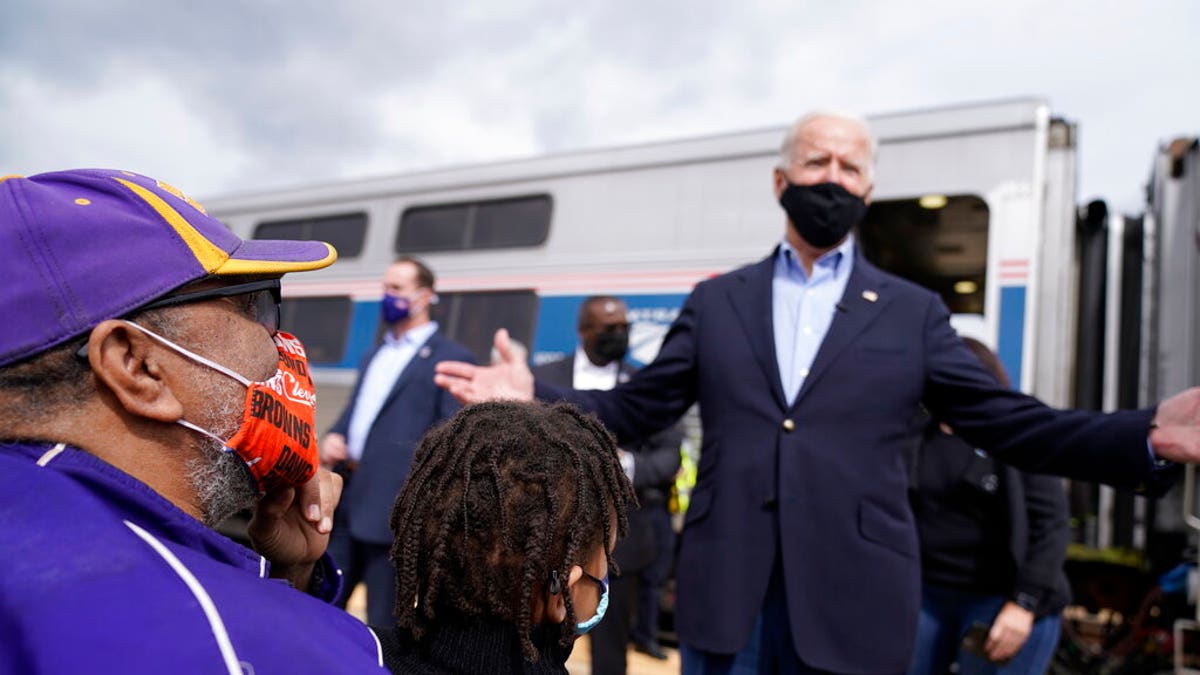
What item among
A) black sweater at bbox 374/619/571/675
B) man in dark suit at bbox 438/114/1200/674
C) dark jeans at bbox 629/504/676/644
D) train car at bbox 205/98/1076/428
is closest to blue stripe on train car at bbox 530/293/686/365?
train car at bbox 205/98/1076/428

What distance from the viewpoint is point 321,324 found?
294 inches

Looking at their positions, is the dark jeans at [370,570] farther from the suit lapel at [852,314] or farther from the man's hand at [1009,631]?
the man's hand at [1009,631]

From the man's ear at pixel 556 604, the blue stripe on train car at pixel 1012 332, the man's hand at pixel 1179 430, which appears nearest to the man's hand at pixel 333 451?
the man's ear at pixel 556 604

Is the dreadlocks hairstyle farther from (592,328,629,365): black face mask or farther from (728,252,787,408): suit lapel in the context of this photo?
(592,328,629,365): black face mask

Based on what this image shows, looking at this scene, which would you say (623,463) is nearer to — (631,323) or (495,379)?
(495,379)

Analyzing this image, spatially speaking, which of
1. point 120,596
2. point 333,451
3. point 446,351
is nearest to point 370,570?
point 333,451

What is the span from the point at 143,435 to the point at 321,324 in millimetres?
6695

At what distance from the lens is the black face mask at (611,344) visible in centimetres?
387

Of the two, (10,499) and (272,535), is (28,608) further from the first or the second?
(272,535)

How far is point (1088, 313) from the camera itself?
227 inches

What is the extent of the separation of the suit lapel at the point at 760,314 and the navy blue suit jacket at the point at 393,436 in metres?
1.63

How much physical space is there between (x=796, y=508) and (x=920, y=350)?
0.53m

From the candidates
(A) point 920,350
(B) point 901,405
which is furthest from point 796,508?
(A) point 920,350

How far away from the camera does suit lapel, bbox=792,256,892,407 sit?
203cm
